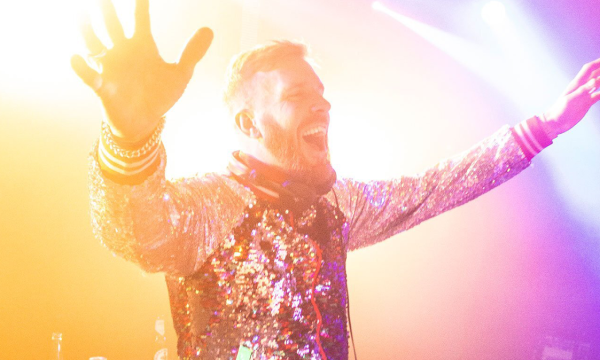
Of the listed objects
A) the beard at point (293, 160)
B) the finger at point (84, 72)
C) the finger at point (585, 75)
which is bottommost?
the finger at point (84, 72)

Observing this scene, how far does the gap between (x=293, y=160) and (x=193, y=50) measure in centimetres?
66

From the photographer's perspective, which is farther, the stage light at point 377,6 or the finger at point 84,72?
the stage light at point 377,6

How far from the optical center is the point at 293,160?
1641 mm

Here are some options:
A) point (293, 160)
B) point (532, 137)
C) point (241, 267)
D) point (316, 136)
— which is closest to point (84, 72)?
point (241, 267)

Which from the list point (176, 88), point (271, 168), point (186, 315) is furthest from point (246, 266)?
point (176, 88)

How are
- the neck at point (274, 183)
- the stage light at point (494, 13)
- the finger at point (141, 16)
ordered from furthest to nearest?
the stage light at point (494, 13)
the neck at point (274, 183)
the finger at point (141, 16)

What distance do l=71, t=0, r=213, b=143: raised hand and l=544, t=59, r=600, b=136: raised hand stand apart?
1.42m

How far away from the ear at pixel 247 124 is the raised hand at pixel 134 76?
0.67 metres

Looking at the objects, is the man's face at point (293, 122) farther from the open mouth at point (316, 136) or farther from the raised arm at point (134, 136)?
the raised arm at point (134, 136)

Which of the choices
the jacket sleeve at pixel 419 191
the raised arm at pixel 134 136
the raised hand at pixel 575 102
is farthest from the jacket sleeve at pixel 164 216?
the raised hand at pixel 575 102

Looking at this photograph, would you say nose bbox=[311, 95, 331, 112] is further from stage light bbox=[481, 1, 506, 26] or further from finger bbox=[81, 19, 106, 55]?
stage light bbox=[481, 1, 506, 26]

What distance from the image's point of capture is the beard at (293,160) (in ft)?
5.37

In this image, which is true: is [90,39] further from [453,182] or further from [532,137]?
[532,137]

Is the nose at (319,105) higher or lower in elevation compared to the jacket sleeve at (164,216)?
higher
